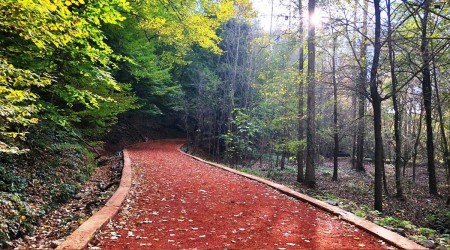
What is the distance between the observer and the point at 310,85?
450 inches

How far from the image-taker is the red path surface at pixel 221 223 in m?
4.12

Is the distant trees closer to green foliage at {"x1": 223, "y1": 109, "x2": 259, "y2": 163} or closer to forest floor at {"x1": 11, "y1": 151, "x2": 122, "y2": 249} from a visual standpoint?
green foliage at {"x1": 223, "y1": 109, "x2": 259, "y2": 163}

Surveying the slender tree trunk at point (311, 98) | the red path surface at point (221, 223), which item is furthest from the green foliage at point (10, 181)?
the slender tree trunk at point (311, 98)

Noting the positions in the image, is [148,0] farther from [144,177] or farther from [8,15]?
[8,15]

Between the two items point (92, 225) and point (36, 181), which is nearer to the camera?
point (92, 225)

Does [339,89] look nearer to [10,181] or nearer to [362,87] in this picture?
[362,87]

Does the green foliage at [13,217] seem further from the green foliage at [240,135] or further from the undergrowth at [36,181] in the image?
the green foliage at [240,135]

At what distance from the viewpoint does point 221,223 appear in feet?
16.5

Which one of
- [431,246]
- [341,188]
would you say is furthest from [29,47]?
[341,188]

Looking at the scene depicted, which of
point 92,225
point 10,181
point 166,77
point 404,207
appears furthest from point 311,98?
point 166,77

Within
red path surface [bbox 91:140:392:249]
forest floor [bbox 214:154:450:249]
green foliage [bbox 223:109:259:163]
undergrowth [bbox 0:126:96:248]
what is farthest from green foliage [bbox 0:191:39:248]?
green foliage [bbox 223:109:259:163]

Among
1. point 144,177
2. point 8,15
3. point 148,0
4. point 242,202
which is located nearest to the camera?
point 8,15

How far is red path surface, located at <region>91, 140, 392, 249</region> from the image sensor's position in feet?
13.5

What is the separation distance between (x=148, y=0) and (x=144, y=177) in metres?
5.63
